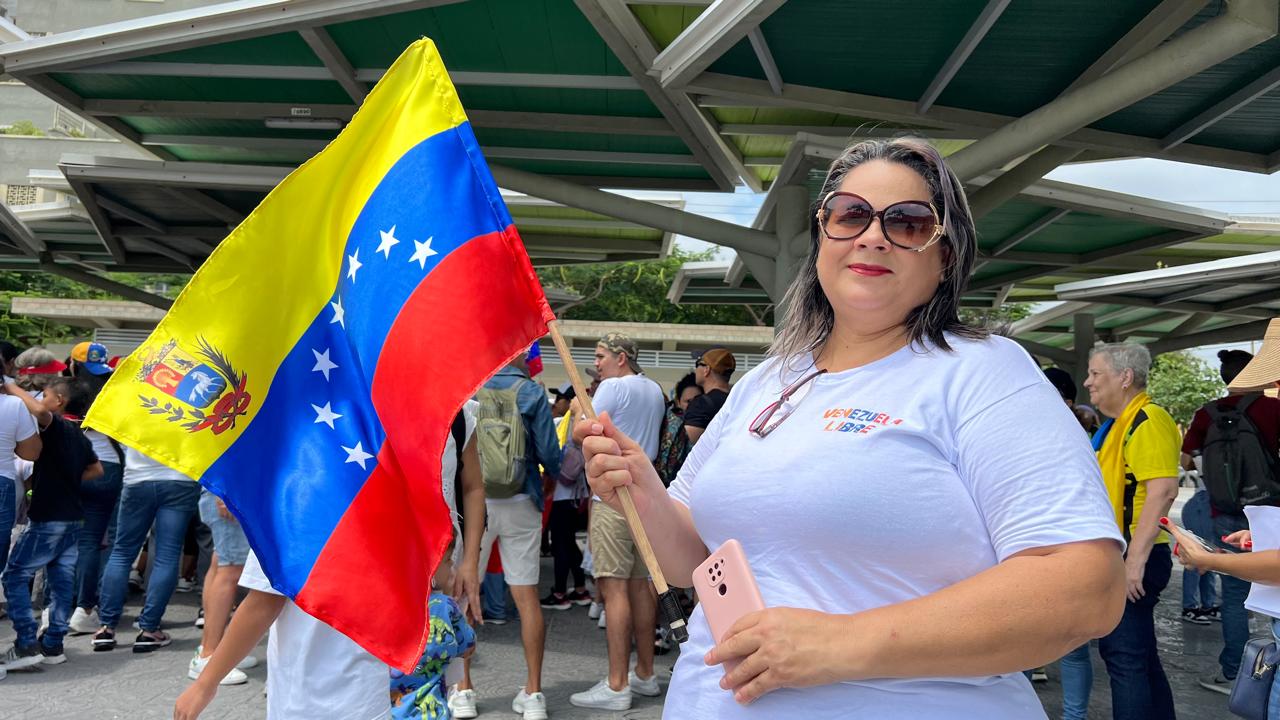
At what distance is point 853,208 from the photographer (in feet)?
5.91

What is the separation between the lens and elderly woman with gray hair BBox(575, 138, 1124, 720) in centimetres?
142

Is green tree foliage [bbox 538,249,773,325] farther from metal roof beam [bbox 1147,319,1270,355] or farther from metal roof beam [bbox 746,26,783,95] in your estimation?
metal roof beam [bbox 746,26,783,95]

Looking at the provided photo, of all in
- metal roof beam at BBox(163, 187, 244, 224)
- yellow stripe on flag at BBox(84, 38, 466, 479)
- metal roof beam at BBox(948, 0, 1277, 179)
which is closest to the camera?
yellow stripe on flag at BBox(84, 38, 466, 479)

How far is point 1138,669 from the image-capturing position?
507 centimetres

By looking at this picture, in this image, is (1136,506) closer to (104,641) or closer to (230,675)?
(230,675)

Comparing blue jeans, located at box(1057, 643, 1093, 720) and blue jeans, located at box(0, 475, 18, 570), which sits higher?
blue jeans, located at box(0, 475, 18, 570)

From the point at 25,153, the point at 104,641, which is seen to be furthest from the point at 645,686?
the point at 25,153

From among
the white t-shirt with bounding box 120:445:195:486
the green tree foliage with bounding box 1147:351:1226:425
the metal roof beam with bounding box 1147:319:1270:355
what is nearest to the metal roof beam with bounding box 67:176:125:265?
the white t-shirt with bounding box 120:445:195:486

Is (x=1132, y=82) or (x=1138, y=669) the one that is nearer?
(x=1138, y=669)

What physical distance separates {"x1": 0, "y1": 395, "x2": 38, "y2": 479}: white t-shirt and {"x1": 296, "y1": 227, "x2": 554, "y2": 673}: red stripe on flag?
501cm

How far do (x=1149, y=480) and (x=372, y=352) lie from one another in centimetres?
415

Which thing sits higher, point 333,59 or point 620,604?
point 333,59

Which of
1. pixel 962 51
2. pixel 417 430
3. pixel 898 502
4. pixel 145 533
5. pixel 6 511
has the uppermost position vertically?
pixel 962 51

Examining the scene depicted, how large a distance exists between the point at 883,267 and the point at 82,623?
8098 millimetres
